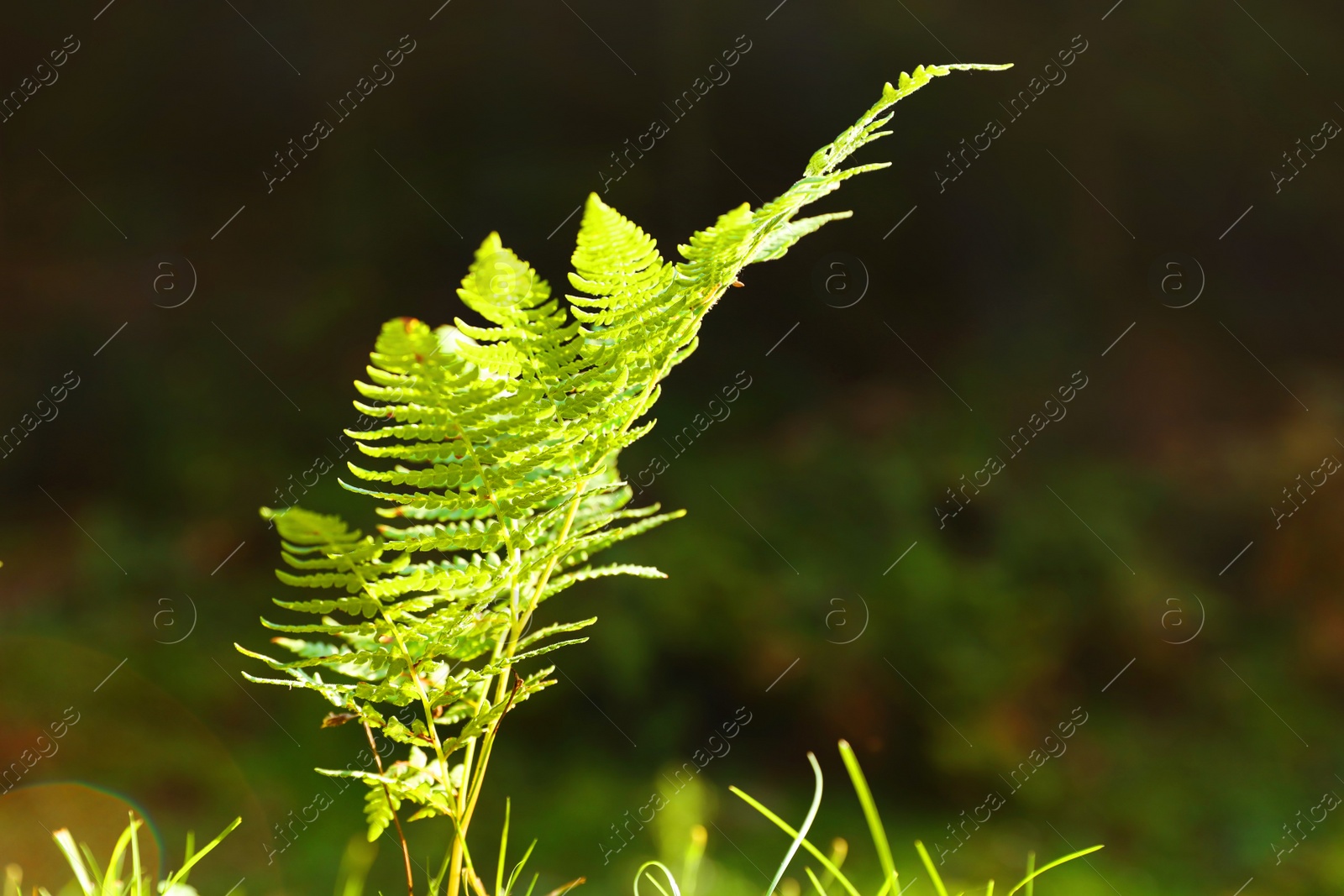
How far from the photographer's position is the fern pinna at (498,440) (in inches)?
17.3

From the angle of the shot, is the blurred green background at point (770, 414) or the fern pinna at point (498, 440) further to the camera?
the blurred green background at point (770, 414)

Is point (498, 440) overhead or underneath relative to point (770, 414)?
overhead

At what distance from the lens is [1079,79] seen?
3.85 m

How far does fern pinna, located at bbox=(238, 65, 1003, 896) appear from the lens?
17.3 inches

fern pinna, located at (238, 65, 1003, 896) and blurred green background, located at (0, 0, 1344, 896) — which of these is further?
blurred green background, located at (0, 0, 1344, 896)

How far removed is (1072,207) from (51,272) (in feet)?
14.6

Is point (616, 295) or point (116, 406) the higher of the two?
point (116, 406)

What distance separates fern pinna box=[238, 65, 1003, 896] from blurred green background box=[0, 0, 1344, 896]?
2.12m

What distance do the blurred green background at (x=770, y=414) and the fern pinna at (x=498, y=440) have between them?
212 cm

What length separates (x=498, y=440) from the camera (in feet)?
1.53

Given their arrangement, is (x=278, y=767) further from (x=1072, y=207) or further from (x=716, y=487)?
(x=1072, y=207)

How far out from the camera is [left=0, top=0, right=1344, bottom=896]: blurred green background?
2863 millimetres

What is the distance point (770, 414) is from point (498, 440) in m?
3.17

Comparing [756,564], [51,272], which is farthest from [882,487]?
[51,272]
